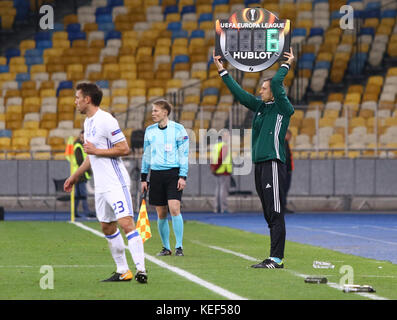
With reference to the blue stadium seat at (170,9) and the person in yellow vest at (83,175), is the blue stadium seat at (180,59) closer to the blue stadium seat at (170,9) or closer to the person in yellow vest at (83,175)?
the blue stadium seat at (170,9)

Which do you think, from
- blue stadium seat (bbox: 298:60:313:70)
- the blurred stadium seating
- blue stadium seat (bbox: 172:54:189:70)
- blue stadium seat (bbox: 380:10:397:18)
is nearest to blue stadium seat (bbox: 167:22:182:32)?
the blurred stadium seating

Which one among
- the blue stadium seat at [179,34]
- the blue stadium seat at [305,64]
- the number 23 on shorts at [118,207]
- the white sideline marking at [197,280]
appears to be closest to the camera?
the white sideline marking at [197,280]

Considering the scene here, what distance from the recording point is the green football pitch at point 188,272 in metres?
9.57

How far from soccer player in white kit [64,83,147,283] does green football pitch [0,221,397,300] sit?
48 centimetres

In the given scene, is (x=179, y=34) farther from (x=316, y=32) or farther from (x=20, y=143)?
(x=20, y=143)

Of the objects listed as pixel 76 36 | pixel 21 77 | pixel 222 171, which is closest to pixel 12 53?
pixel 21 77

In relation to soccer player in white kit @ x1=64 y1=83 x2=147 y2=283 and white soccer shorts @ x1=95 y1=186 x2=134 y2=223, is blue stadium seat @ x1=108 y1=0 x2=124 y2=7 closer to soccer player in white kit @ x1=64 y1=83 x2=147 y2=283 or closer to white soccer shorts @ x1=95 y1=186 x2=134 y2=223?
soccer player in white kit @ x1=64 y1=83 x2=147 y2=283

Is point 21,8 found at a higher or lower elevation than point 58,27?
higher

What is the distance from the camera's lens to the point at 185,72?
3525cm

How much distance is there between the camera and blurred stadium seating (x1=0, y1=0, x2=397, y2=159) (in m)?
Answer: 29.9

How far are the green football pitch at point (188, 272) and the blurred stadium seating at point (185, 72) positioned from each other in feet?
39.6

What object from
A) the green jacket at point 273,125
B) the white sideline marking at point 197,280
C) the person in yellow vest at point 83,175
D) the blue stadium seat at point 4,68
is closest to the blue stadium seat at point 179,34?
the blue stadium seat at point 4,68

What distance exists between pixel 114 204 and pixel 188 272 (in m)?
1.73

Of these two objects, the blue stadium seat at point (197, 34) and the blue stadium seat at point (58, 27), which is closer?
the blue stadium seat at point (197, 34)
